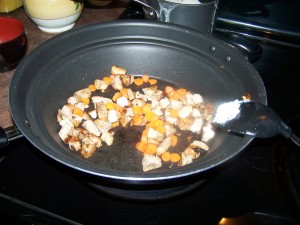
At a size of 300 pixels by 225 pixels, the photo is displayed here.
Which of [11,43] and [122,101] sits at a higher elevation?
[11,43]

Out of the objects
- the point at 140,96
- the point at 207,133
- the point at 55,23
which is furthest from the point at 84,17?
the point at 207,133

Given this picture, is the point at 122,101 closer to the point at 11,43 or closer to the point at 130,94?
the point at 130,94

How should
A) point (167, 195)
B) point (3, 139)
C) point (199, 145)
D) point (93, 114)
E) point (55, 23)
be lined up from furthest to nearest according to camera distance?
point (55, 23) < point (93, 114) < point (199, 145) < point (167, 195) < point (3, 139)

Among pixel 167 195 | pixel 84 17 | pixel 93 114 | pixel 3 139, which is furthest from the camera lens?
pixel 84 17

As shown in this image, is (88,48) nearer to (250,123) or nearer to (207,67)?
(207,67)

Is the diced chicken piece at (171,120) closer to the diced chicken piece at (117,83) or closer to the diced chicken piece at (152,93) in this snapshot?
the diced chicken piece at (152,93)

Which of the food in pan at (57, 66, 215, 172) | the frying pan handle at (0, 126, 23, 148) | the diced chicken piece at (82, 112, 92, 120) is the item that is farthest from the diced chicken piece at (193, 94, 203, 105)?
the frying pan handle at (0, 126, 23, 148)

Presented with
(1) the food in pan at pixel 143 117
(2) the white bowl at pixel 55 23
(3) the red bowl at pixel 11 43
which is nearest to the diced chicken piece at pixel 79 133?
(1) the food in pan at pixel 143 117

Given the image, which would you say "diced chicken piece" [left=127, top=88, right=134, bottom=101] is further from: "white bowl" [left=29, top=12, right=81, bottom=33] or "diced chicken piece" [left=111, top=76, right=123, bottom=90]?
"white bowl" [left=29, top=12, right=81, bottom=33]
